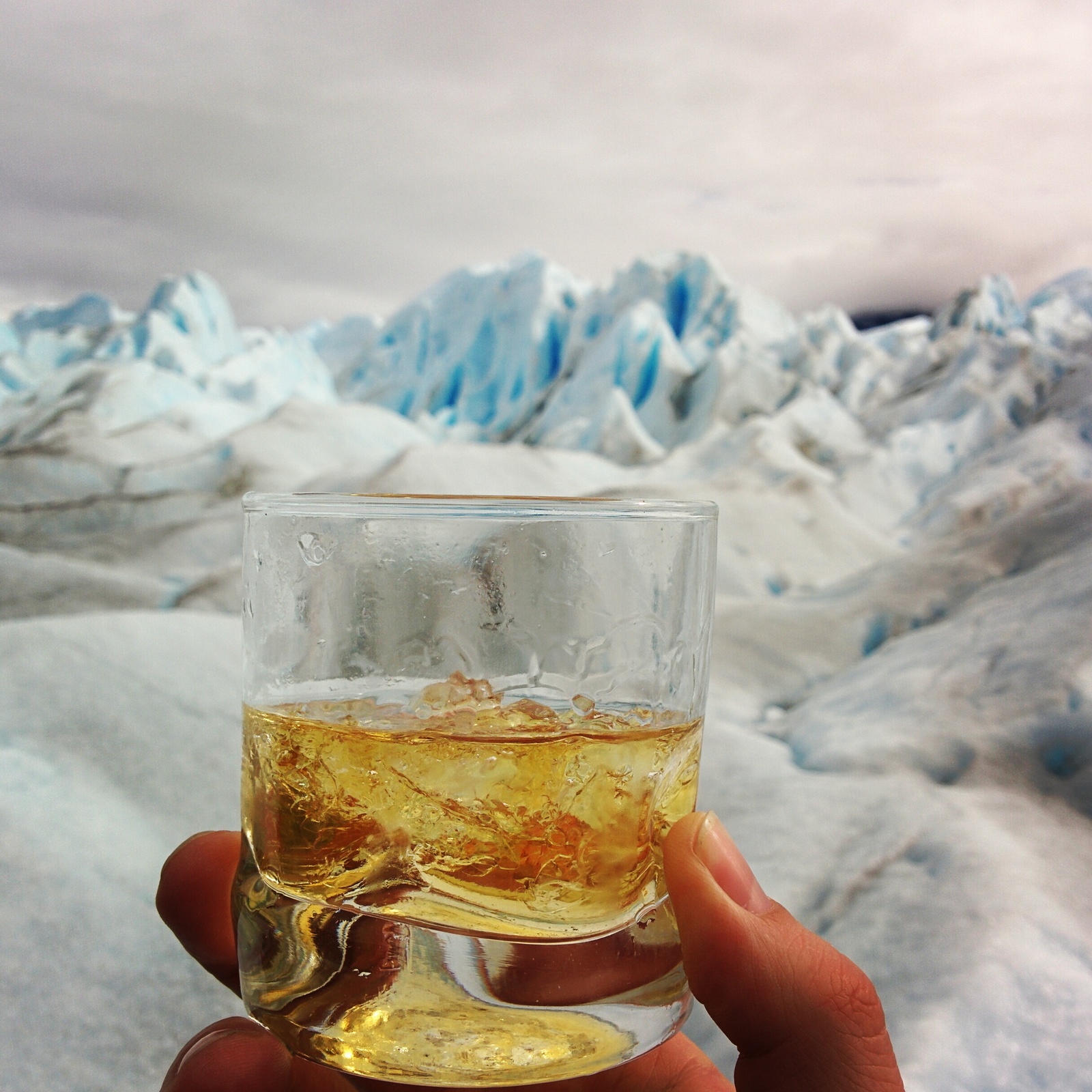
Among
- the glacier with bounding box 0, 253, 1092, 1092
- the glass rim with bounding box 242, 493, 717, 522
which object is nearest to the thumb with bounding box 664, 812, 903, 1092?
the glass rim with bounding box 242, 493, 717, 522

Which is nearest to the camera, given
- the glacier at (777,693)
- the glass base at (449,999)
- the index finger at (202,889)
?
the glass base at (449,999)

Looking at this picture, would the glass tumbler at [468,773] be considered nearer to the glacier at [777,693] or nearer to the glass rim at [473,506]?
the glass rim at [473,506]

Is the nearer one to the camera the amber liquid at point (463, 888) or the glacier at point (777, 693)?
the amber liquid at point (463, 888)

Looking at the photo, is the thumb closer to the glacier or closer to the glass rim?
the glass rim

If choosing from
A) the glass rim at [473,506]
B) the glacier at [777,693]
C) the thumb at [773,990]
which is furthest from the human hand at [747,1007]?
the glacier at [777,693]

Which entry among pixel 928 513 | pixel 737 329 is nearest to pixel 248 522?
pixel 928 513
